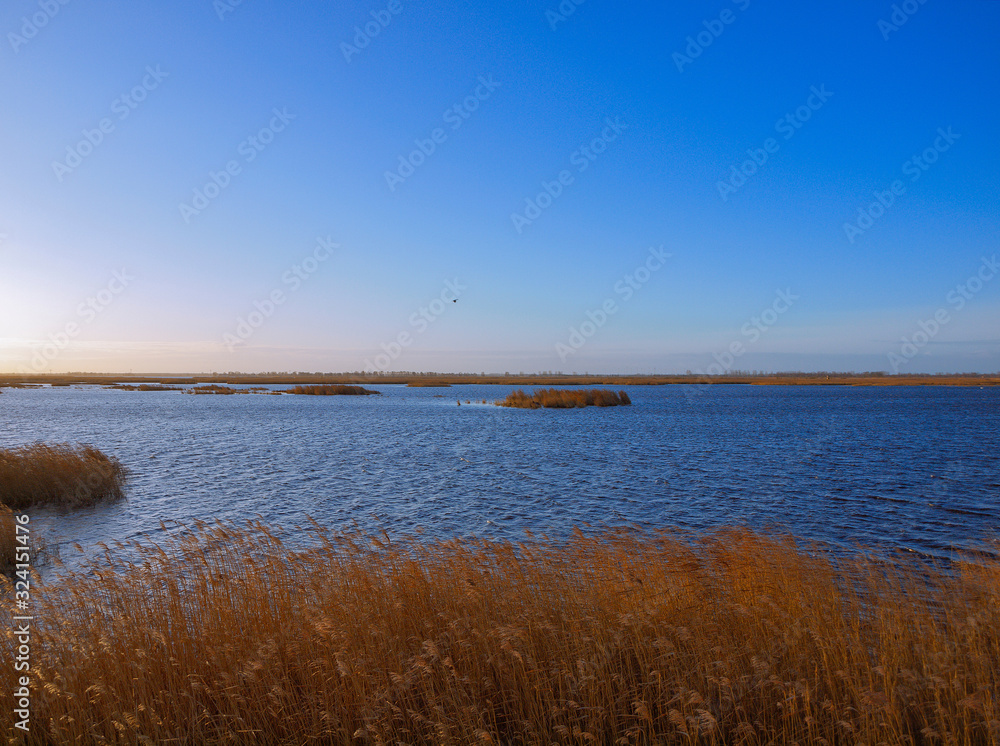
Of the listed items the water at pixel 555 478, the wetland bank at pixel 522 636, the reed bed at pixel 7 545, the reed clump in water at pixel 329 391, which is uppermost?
the reed clump in water at pixel 329 391

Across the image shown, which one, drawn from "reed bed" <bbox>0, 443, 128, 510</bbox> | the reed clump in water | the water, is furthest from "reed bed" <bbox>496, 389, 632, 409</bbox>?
"reed bed" <bbox>0, 443, 128, 510</bbox>

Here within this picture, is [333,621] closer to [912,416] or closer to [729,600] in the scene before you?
[729,600]

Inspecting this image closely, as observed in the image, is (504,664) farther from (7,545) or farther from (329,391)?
(329,391)

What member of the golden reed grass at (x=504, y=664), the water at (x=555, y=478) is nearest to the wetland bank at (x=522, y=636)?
the golden reed grass at (x=504, y=664)

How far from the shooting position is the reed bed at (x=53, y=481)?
20703mm

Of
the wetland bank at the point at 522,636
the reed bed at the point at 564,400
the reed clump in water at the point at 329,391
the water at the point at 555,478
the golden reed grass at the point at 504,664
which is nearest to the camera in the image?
the golden reed grass at the point at 504,664

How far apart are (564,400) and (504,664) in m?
70.3

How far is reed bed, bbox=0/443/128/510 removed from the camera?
815 inches

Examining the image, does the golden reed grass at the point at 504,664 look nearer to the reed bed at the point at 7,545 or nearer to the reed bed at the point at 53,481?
the reed bed at the point at 7,545

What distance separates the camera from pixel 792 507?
20422 millimetres

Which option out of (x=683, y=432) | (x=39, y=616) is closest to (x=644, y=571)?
(x=39, y=616)

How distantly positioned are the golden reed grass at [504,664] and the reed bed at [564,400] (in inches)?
2631

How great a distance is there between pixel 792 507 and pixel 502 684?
17.7 m

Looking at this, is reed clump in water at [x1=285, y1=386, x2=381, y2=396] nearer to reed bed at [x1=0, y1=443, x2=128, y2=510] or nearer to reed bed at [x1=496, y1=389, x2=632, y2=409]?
reed bed at [x1=496, y1=389, x2=632, y2=409]
